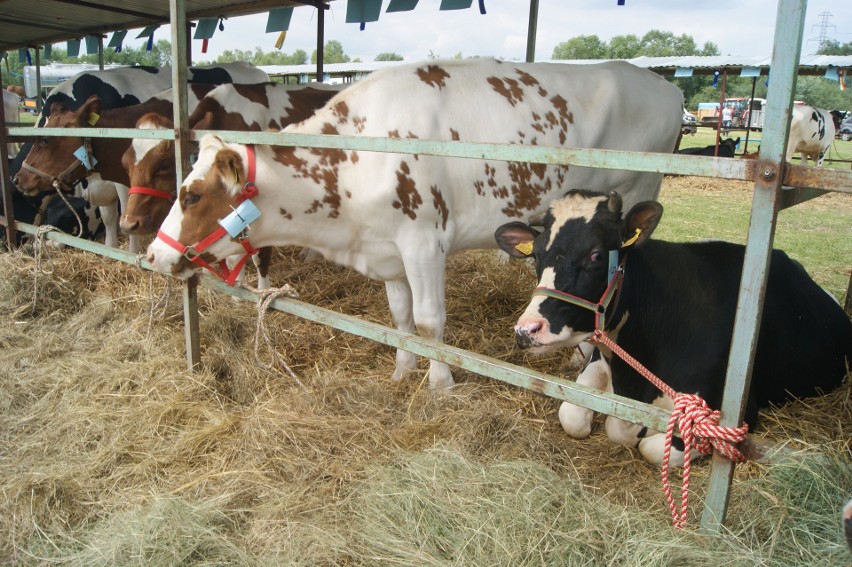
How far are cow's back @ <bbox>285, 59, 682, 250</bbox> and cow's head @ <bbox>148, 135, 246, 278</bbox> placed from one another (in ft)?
1.51

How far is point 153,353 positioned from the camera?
4152 mm

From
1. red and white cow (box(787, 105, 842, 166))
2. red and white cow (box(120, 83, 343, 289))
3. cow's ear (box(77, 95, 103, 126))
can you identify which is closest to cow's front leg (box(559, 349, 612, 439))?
red and white cow (box(120, 83, 343, 289))

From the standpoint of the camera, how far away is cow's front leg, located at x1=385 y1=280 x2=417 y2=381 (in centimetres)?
407

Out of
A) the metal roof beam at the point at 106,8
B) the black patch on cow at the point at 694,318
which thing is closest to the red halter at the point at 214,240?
the black patch on cow at the point at 694,318

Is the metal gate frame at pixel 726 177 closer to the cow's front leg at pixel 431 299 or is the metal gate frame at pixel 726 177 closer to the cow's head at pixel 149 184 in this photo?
the cow's front leg at pixel 431 299

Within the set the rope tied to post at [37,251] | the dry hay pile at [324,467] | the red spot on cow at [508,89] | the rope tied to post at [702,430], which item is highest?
the red spot on cow at [508,89]

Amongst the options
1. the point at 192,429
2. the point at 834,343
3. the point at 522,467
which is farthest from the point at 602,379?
the point at 192,429

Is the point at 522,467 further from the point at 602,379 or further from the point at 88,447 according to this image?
the point at 88,447

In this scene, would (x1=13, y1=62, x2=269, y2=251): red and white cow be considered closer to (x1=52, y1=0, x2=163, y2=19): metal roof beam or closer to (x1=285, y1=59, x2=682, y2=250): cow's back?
(x1=52, y1=0, x2=163, y2=19): metal roof beam

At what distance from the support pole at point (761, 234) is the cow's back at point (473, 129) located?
6.79ft

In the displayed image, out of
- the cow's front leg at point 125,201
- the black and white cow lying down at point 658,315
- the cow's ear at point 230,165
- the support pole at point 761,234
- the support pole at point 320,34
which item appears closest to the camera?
the support pole at point 761,234

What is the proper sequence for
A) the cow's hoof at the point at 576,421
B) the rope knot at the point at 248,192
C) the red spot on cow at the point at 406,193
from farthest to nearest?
the red spot on cow at the point at 406,193
the rope knot at the point at 248,192
the cow's hoof at the point at 576,421

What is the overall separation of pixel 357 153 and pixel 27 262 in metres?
3.70

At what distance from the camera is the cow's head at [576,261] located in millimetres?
2736
